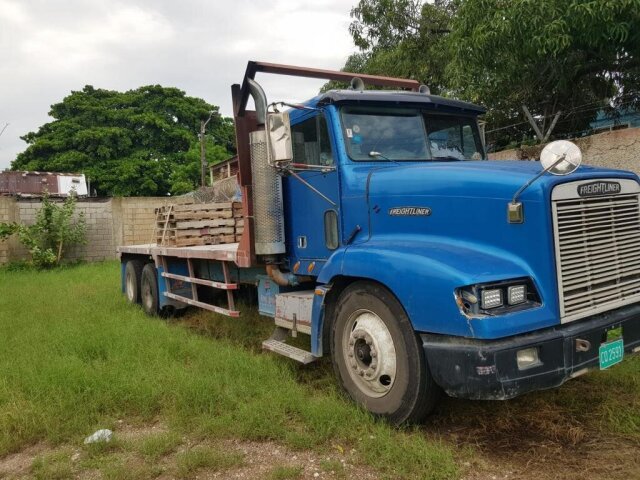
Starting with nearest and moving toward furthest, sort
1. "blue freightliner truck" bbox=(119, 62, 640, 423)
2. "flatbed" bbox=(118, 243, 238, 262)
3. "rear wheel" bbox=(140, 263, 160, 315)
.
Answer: "blue freightliner truck" bbox=(119, 62, 640, 423) → "flatbed" bbox=(118, 243, 238, 262) → "rear wheel" bbox=(140, 263, 160, 315)

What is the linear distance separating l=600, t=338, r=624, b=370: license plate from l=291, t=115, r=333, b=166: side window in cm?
248

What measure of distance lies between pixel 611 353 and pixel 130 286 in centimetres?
793

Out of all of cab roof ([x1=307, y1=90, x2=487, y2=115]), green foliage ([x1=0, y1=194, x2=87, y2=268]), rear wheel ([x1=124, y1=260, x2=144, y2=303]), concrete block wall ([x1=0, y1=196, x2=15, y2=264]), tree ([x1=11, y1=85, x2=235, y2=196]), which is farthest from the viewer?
tree ([x1=11, y1=85, x2=235, y2=196])

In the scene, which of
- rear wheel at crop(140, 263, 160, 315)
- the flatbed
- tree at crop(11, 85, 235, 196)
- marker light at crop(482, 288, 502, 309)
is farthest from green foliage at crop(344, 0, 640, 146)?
tree at crop(11, 85, 235, 196)

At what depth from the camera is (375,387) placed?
373 centimetres

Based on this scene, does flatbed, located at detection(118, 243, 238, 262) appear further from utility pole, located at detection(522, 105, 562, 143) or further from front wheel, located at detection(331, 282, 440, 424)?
utility pole, located at detection(522, 105, 562, 143)

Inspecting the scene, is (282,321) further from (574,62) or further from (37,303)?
(574,62)

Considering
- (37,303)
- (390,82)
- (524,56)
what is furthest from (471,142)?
(37,303)

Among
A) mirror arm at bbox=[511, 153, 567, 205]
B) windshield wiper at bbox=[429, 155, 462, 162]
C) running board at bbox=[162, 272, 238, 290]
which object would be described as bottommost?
running board at bbox=[162, 272, 238, 290]

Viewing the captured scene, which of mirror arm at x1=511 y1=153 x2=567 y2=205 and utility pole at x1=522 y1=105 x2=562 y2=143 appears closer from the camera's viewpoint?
mirror arm at x1=511 y1=153 x2=567 y2=205

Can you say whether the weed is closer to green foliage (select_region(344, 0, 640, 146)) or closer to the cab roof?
the cab roof

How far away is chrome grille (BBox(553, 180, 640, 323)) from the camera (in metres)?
3.22

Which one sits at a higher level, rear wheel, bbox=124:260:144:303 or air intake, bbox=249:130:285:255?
air intake, bbox=249:130:285:255

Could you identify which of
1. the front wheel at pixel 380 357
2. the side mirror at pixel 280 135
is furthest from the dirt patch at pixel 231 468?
the side mirror at pixel 280 135
